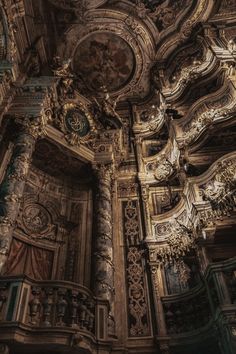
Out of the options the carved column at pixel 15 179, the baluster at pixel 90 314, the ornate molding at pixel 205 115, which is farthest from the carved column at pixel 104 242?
the ornate molding at pixel 205 115

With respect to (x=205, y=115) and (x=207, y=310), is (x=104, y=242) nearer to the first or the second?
(x=207, y=310)

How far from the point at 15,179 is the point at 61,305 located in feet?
11.4

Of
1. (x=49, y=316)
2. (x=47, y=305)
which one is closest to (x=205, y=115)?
Answer: (x=47, y=305)

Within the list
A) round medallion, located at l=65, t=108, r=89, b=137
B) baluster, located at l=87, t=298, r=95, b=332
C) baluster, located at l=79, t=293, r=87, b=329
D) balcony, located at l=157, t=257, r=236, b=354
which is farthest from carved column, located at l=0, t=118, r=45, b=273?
balcony, located at l=157, t=257, r=236, b=354

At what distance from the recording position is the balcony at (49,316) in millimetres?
5441

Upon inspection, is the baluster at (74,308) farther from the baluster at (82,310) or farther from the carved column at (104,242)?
the carved column at (104,242)

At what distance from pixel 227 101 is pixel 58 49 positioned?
828 cm

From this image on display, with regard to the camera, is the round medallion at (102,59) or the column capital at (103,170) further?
the round medallion at (102,59)

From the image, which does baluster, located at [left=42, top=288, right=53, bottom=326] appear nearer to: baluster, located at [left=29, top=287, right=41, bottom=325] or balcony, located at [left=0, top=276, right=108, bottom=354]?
balcony, located at [left=0, top=276, right=108, bottom=354]

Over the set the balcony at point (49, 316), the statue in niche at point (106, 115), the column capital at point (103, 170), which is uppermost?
the statue in niche at point (106, 115)

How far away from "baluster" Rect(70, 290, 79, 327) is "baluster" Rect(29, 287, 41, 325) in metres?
0.62

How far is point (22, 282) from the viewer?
5.93 metres

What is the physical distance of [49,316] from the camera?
5.82m

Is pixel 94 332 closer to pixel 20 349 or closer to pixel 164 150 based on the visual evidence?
pixel 20 349
